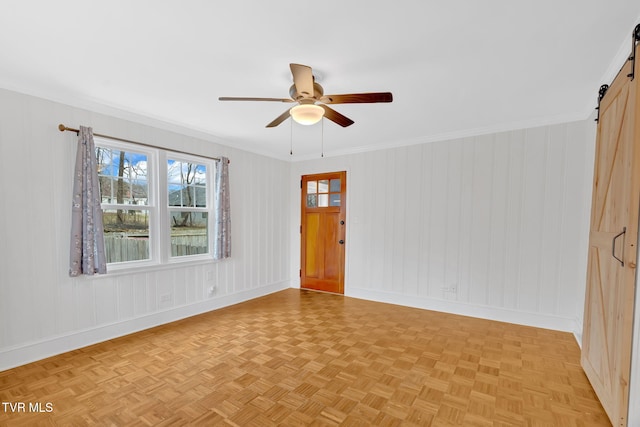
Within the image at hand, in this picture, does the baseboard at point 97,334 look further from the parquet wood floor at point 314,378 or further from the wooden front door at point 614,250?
the wooden front door at point 614,250

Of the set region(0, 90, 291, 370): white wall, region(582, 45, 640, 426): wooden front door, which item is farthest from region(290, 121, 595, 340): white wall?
region(0, 90, 291, 370): white wall

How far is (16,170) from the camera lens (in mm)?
2465

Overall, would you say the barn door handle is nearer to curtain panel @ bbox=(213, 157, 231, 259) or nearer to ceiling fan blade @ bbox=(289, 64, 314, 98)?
ceiling fan blade @ bbox=(289, 64, 314, 98)

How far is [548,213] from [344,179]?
2797 millimetres

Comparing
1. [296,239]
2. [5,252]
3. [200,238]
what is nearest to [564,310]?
[296,239]

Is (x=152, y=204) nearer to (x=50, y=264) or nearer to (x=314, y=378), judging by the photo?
(x=50, y=264)

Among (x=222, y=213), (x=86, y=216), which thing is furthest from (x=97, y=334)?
(x=222, y=213)

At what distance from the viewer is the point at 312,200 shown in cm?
524

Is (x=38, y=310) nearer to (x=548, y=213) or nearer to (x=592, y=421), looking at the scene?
(x=592, y=421)

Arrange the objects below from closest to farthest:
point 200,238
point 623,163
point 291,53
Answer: point 623,163 < point 291,53 < point 200,238

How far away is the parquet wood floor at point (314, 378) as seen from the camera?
1.85 m

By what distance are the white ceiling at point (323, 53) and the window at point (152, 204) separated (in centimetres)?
53

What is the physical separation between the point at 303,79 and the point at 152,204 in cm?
260

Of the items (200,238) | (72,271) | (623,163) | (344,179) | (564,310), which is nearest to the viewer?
(623,163)
